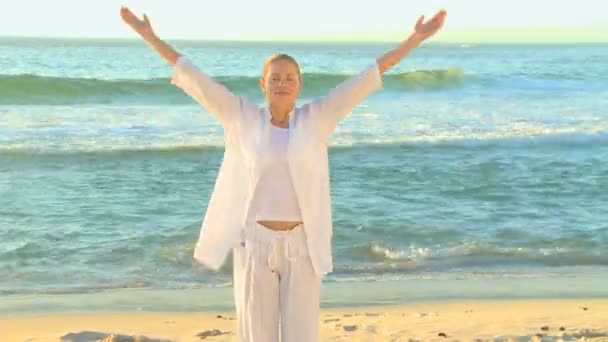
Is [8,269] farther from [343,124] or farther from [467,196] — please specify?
[343,124]

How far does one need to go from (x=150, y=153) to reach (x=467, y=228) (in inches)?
272

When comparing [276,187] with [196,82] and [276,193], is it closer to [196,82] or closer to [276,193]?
[276,193]

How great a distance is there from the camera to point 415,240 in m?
9.78

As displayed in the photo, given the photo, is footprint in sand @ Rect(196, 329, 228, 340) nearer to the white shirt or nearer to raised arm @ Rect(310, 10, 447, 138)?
the white shirt

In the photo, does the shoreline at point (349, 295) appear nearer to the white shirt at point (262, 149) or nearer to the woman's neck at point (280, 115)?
the white shirt at point (262, 149)

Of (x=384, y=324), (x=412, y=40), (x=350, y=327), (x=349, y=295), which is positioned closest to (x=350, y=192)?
(x=349, y=295)

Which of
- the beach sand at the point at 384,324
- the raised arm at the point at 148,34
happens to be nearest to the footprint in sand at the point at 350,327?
the beach sand at the point at 384,324

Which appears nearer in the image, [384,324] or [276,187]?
[276,187]

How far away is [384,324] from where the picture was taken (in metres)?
6.73

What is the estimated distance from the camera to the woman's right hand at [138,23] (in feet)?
13.2

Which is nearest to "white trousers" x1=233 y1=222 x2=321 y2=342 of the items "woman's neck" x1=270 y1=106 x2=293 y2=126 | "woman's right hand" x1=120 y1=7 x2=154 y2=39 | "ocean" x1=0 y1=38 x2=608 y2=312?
"woman's neck" x1=270 y1=106 x2=293 y2=126

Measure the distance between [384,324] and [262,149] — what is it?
10.2 ft

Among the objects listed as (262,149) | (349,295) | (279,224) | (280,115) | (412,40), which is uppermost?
(412,40)

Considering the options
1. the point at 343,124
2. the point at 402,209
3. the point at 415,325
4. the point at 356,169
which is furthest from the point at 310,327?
the point at 343,124
